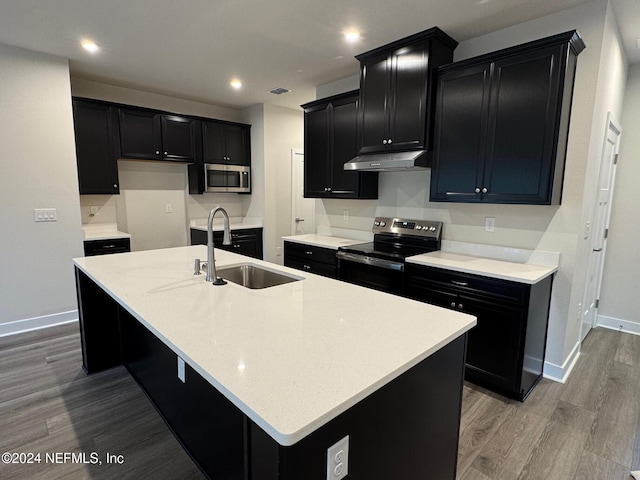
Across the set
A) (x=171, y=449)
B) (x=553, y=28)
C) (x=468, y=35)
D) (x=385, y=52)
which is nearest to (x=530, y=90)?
(x=553, y=28)

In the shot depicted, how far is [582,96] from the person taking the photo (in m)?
2.39

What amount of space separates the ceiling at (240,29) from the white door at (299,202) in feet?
6.04

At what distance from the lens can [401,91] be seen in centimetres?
295

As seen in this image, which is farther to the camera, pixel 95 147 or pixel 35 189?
pixel 95 147

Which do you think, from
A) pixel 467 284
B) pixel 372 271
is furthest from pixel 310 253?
pixel 467 284

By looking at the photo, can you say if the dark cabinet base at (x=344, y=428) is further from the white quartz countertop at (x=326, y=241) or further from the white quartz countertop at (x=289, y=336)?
the white quartz countertop at (x=326, y=241)

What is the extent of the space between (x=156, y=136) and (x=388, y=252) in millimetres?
3391

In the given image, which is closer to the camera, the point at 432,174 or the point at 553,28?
the point at 553,28

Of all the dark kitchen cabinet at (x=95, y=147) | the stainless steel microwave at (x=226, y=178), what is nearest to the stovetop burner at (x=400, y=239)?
the stainless steel microwave at (x=226, y=178)

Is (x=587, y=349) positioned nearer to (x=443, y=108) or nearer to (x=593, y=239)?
(x=593, y=239)

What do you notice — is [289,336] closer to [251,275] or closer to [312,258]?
[251,275]

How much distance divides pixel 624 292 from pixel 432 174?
2.50 meters

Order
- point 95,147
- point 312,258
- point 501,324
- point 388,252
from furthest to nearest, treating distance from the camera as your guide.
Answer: point 95,147, point 312,258, point 388,252, point 501,324

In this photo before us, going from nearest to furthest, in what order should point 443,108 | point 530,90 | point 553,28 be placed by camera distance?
1. point 530,90
2. point 553,28
3. point 443,108
